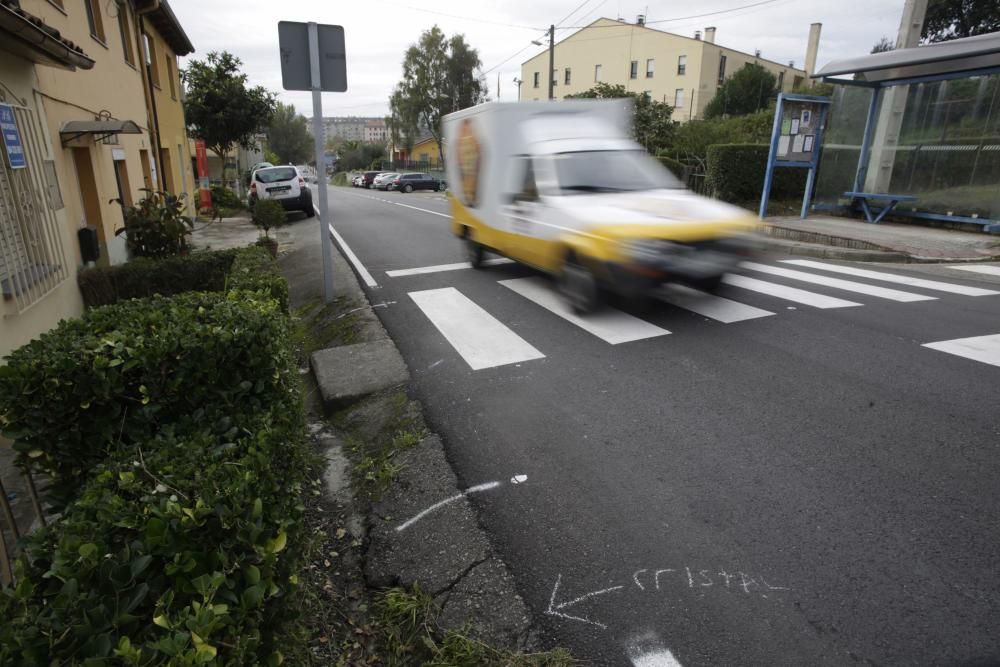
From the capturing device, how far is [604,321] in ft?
20.6

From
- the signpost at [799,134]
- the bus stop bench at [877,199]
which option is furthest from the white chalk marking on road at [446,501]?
the bus stop bench at [877,199]

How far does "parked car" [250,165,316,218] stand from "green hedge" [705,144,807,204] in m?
12.8

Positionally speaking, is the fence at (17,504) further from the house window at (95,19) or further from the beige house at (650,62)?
the beige house at (650,62)

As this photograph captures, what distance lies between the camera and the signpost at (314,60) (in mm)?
6852

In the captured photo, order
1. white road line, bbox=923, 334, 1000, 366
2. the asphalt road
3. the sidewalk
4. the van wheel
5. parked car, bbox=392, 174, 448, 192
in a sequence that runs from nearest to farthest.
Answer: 1. the asphalt road
2. white road line, bbox=923, 334, 1000, 366
3. the van wheel
4. the sidewalk
5. parked car, bbox=392, 174, 448, 192

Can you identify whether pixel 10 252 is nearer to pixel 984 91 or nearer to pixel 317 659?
pixel 317 659

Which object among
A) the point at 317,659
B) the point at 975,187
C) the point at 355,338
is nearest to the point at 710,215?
the point at 355,338

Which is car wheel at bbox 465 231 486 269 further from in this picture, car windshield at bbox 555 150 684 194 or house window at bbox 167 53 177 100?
house window at bbox 167 53 177 100

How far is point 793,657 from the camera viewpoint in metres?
2.26

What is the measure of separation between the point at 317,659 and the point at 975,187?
1486 centimetres

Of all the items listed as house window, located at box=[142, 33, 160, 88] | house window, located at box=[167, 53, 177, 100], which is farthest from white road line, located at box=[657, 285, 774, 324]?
house window, located at box=[167, 53, 177, 100]

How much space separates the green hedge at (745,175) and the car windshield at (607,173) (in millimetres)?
9602

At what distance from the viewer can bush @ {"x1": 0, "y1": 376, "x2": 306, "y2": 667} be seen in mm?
1419

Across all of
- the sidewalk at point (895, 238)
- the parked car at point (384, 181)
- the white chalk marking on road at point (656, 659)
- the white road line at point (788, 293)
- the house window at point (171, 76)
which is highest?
the house window at point (171, 76)
